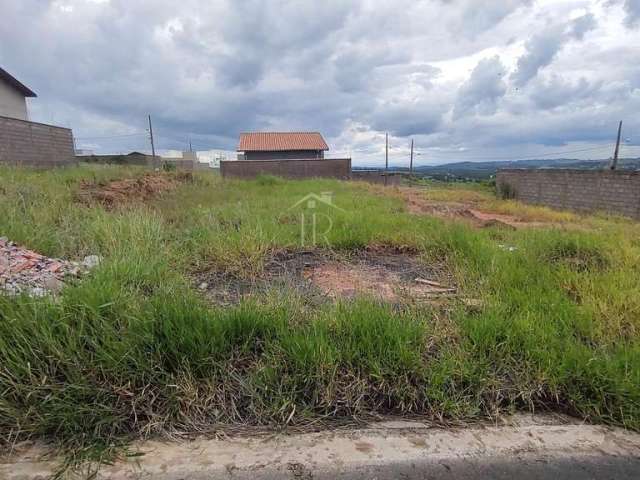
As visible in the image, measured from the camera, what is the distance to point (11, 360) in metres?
1.62

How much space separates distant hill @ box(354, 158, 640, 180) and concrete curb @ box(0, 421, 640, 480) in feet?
46.0

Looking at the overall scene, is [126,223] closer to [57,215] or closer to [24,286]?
[57,215]

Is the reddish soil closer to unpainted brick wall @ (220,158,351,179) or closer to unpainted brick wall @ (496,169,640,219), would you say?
unpainted brick wall @ (496,169,640,219)

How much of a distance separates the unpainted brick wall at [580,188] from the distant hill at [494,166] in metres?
0.61

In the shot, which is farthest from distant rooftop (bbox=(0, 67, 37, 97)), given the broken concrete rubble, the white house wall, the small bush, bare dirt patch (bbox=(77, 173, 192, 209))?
the small bush

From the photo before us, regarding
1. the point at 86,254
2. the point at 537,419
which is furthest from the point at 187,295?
the point at 537,419

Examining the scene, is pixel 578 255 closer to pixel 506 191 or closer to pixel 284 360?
pixel 284 360

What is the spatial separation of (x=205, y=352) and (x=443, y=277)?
243 centimetres

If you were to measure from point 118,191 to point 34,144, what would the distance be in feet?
23.7

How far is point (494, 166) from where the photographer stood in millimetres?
22531

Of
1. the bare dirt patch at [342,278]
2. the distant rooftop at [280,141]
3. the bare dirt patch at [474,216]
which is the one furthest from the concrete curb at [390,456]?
the distant rooftop at [280,141]

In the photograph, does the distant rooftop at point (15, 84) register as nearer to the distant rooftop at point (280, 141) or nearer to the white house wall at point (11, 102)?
the white house wall at point (11, 102)

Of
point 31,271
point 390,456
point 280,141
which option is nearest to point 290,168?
point 280,141

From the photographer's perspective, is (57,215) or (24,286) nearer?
(24,286)
